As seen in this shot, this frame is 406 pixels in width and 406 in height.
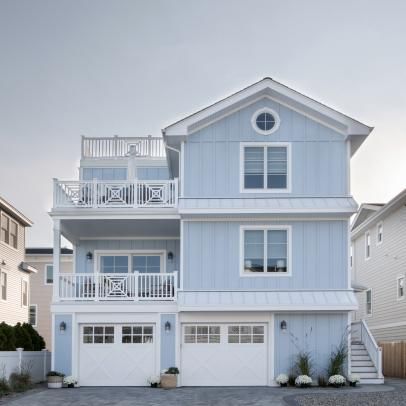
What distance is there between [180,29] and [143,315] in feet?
31.0

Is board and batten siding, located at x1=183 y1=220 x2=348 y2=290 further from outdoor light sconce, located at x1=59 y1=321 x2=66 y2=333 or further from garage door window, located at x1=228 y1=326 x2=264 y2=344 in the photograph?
outdoor light sconce, located at x1=59 y1=321 x2=66 y2=333

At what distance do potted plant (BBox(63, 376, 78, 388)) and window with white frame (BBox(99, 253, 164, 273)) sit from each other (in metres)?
5.01

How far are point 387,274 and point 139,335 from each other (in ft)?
43.4

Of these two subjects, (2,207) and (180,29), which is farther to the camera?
(2,207)

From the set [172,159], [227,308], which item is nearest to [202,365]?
[227,308]

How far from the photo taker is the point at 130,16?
84.6ft

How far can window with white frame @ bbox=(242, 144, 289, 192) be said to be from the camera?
988 inches

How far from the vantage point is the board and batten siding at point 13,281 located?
3619 centimetres

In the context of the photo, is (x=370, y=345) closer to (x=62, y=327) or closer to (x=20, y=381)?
(x=62, y=327)

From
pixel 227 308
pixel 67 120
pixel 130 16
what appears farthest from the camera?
pixel 67 120

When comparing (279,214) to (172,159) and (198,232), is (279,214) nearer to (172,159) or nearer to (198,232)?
(198,232)

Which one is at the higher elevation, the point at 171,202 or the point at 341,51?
the point at 341,51

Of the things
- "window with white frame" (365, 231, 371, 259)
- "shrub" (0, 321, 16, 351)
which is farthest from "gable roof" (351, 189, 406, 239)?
"shrub" (0, 321, 16, 351)

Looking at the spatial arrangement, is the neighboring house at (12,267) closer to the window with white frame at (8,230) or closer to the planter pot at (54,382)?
the window with white frame at (8,230)
